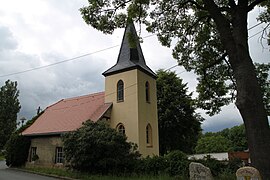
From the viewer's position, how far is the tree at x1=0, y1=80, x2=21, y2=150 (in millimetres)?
46062

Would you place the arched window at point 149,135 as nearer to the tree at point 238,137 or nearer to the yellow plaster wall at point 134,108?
the yellow plaster wall at point 134,108

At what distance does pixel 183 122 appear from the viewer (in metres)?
30.6

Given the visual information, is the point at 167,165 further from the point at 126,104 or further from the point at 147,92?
the point at 147,92

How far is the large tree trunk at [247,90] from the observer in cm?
730

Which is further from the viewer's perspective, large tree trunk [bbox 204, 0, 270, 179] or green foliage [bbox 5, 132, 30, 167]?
green foliage [bbox 5, 132, 30, 167]

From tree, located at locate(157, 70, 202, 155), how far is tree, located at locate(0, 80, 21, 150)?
96.0 ft

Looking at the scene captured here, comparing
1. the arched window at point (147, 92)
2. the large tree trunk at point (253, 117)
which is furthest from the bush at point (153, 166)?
the arched window at point (147, 92)

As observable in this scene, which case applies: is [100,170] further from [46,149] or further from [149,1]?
[149,1]

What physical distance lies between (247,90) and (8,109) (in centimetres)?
4892

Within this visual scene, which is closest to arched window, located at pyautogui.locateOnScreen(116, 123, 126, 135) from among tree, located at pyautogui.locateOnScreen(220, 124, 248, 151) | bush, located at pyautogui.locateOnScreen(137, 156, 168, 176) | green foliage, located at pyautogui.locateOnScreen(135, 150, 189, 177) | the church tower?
the church tower

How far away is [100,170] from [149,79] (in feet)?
33.8

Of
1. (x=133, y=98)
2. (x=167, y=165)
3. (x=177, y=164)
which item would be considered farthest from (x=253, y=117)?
(x=133, y=98)

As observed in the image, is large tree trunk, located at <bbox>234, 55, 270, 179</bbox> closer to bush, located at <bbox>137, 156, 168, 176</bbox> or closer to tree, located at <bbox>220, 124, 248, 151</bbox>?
bush, located at <bbox>137, 156, 168, 176</bbox>

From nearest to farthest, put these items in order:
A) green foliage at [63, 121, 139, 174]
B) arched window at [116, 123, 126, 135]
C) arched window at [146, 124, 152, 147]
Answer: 1. green foliage at [63, 121, 139, 174]
2. arched window at [116, 123, 126, 135]
3. arched window at [146, 124, 152, 147]
